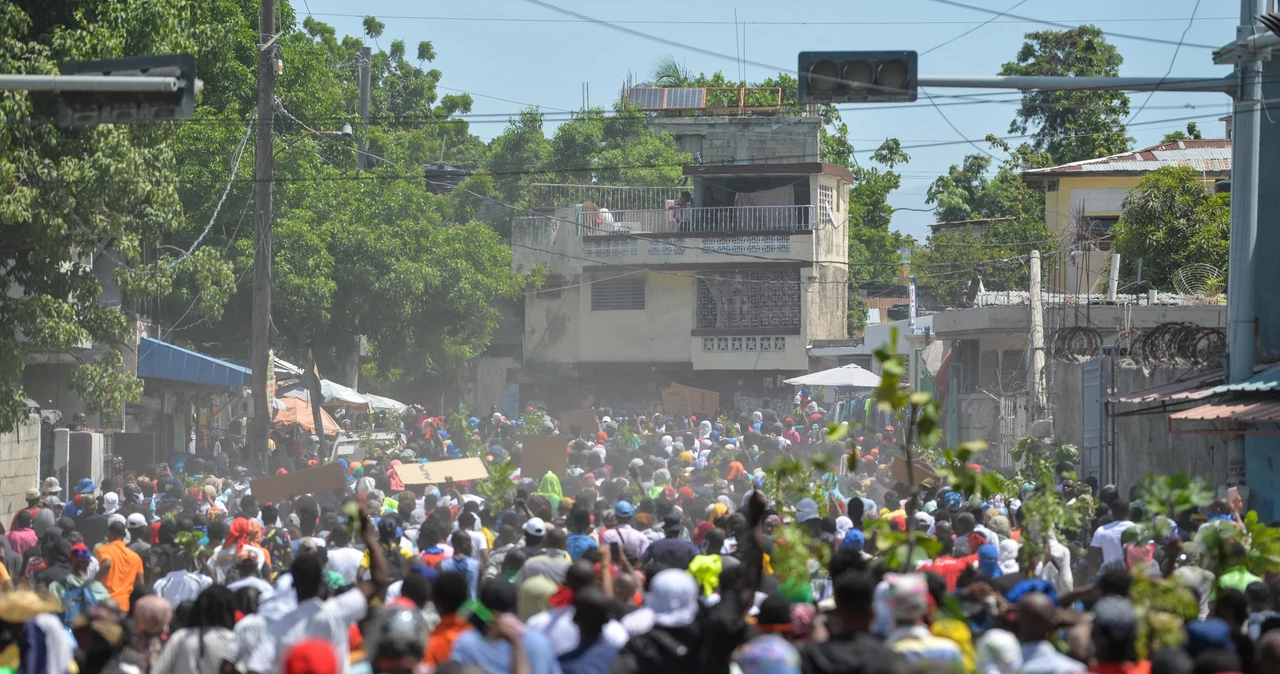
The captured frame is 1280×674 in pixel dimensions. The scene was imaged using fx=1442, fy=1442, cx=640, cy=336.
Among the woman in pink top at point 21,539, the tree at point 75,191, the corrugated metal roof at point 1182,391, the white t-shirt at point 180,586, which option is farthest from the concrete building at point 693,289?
the white t-shirt at point 180,586

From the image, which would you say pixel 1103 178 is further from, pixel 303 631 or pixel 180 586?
pixel 303 631

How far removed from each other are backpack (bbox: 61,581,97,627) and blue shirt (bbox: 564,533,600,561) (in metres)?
3.14

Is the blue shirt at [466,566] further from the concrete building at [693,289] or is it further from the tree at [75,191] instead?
the concrete building at [693,289]

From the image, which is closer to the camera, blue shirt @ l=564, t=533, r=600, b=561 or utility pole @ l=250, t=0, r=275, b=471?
blue shirt @ l=564, t=533, r=600, b=561

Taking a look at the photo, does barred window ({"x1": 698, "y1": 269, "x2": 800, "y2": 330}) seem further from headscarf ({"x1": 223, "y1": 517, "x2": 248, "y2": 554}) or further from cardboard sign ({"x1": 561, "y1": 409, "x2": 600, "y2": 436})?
headscarf ({"x1": 223, "y1": 517, "x2": 248, "y2": 554})

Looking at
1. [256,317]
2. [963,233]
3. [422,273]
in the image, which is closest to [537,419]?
[422,273]

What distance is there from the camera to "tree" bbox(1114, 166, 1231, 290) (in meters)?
26.3

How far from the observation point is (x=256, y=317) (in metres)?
20.5

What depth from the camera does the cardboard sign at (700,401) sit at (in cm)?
3738

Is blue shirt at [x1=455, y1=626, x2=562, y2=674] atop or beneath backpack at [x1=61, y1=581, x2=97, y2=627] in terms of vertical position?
atop

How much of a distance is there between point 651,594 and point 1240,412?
23.7ft

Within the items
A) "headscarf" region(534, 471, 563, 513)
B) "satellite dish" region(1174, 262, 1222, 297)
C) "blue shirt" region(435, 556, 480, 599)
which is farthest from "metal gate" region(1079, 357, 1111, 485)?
"blue shirt" region(435, 556, 480, 599)

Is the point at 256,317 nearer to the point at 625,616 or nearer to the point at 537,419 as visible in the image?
the point at 537,419

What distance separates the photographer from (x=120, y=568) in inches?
408
